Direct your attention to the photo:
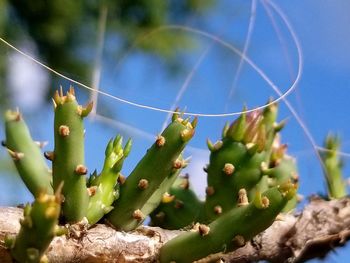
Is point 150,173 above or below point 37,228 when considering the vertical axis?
above

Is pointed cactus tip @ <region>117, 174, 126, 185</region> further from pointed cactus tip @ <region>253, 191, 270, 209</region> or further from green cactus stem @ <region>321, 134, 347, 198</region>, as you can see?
green cactus stem @ <region>321, 134, 347, 198</region>

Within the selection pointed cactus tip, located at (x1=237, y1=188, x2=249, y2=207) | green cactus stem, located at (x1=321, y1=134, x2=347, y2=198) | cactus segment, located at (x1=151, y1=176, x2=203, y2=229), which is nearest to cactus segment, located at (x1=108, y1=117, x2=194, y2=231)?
pointed cactus tip, located at (x1=237, y1=188, x2=249, y2=207)

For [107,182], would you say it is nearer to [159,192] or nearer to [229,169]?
[159,192]

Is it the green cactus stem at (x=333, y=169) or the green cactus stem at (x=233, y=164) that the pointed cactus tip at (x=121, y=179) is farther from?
the green cactus stem at (x=333, y=169)

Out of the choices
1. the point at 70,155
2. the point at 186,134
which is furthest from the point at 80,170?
the point at 186,134

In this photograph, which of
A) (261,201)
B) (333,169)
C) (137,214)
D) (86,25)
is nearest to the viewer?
(261,201)

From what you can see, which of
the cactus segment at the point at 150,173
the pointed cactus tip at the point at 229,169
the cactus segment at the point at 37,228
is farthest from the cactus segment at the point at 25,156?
the pointed cactus tip at the point at 229,169

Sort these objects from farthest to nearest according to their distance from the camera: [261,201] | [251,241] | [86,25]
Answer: [86,25], [251,241], [261,201]
